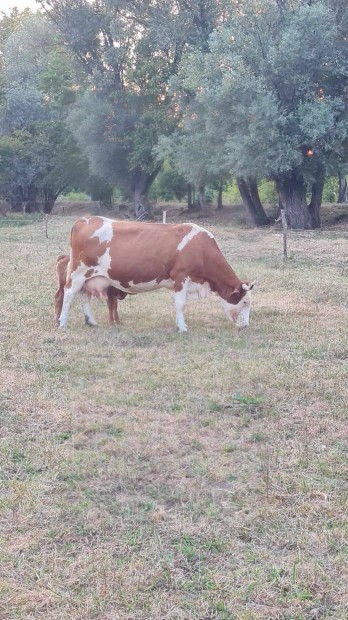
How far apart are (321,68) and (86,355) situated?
18.1m

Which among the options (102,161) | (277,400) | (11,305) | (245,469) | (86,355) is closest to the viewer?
(245,469)

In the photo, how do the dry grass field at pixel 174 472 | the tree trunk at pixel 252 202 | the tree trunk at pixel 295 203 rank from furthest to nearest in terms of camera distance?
the tree trunk at pixel 252 202 < the tree trunk at pixel 295 203 < the dry grass field at pixel 174 472

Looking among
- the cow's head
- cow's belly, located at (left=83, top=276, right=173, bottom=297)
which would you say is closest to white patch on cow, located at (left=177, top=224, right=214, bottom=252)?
cow's belly, located at (left=83, top=276, right=173, bottom=297)

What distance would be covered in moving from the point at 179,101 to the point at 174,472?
25.5m

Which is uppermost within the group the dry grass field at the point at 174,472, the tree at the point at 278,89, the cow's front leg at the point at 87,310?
the tree at the point at 278,89

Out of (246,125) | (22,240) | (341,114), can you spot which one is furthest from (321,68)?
(22,240)

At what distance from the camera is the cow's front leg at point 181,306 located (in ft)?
27.2

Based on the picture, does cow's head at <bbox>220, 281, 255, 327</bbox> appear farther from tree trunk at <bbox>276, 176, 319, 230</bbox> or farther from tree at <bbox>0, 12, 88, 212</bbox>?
tree at <bbox>0, 12, 88, 212</bbox>

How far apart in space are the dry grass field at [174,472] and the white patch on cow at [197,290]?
0.48 metres

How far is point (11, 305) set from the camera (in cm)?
973

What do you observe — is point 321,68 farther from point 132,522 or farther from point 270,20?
point 132,522

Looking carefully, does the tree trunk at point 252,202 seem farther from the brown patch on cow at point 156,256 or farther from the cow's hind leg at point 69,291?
the cow's hind leg at point 69,291

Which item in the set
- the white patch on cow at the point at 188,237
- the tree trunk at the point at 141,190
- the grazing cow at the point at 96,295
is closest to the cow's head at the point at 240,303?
the white patch on cow at the point at 188,237

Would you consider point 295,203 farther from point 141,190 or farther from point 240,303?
point 240,303
